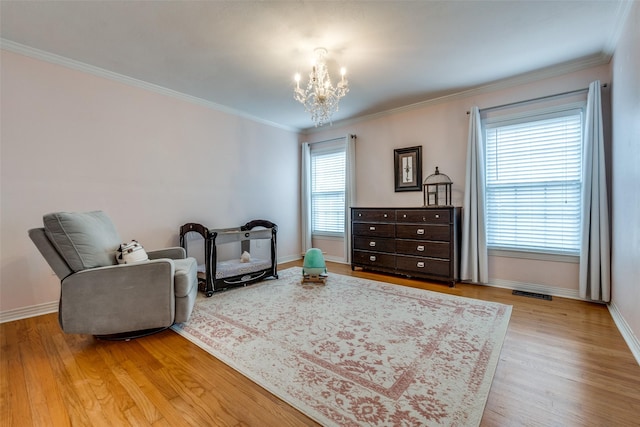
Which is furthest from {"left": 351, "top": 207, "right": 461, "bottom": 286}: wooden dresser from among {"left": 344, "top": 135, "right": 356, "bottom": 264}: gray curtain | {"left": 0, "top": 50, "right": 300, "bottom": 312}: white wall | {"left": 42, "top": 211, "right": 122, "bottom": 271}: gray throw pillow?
{"left": 42, "top": 211, "right": 122, "bottom": 271}: gray throw pillow

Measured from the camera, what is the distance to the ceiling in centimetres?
212

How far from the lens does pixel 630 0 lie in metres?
2.00

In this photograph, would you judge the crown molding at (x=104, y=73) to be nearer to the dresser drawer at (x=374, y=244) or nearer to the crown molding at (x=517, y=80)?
the crown molding at (x=517, y=80)

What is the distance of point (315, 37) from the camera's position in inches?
97.5

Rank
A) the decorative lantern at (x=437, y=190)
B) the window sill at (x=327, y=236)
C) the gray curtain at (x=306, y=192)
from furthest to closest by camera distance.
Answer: the gray curtain at (x=306, y=192) < the window sill at (x=327, y=236) < the decorative lantern at (x=437, y=190)

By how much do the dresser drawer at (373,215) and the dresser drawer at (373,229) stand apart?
2.5 inches

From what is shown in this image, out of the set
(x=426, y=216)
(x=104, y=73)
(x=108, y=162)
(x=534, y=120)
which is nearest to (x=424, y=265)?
(x=426, y=216)

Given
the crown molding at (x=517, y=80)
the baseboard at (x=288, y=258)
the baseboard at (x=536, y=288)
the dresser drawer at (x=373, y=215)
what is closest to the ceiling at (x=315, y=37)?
the crown molding at (x=517, y=80)

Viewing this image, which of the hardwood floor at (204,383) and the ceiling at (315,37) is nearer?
the hardwood floor at (204,383)

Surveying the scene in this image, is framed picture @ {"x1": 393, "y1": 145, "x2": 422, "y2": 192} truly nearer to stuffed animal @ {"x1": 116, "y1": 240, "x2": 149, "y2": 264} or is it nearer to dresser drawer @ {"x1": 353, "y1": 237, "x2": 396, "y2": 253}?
dresser drawer @ {"x1": 353, "y1": 237, "x2": 396, "y2": 253}

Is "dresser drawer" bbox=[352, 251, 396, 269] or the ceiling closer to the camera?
the ceiling

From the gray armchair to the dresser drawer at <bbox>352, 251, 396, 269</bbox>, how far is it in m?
2.66

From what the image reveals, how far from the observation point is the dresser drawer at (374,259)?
3.99 m

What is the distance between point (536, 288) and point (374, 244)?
202 cm
